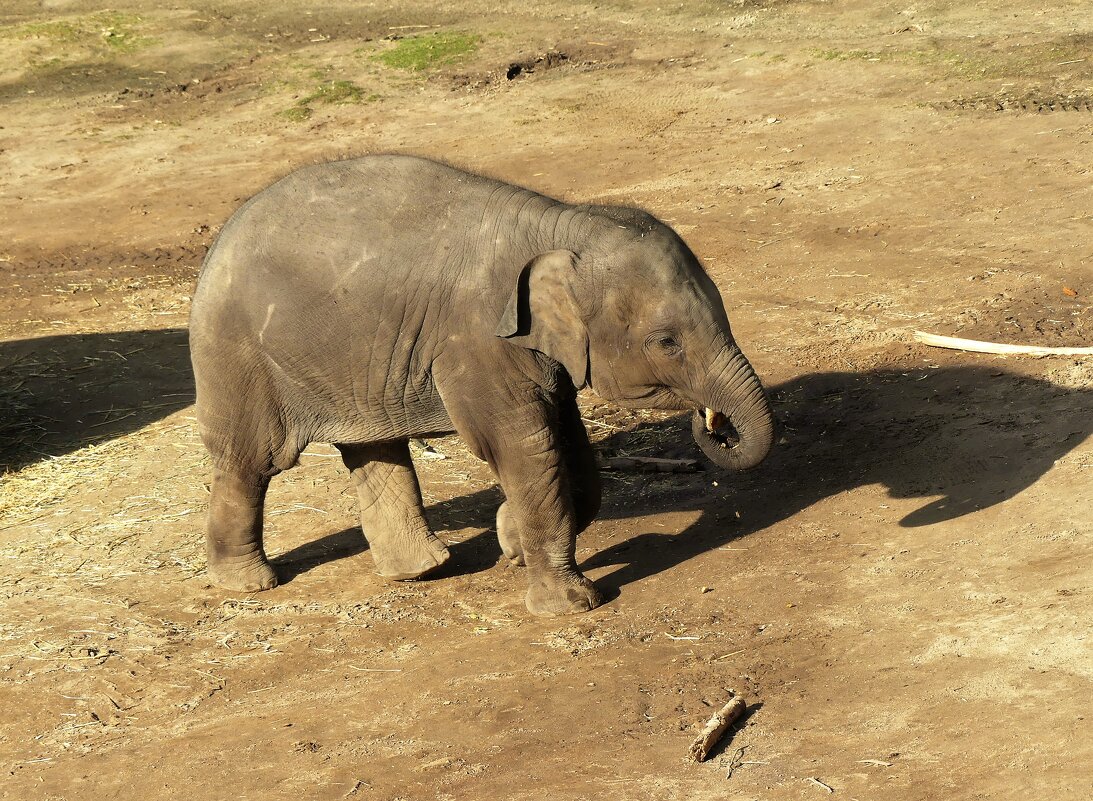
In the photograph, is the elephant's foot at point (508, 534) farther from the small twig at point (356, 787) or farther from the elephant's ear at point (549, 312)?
the small twig at point (356, 787)

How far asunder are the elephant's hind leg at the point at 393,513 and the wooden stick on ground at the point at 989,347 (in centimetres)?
381

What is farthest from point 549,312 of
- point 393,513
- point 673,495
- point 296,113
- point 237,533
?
point 296,113

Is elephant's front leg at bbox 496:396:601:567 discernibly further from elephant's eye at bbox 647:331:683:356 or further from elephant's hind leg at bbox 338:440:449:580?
elephant's eye at bbox 647:331:683:356

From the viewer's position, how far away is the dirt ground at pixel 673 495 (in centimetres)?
598

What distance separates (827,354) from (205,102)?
11013mm

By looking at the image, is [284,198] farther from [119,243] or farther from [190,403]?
[119,243]

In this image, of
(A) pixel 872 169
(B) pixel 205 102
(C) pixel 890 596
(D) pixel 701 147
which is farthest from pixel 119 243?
(C) pixel 890 596

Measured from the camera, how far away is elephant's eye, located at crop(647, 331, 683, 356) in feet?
22.1

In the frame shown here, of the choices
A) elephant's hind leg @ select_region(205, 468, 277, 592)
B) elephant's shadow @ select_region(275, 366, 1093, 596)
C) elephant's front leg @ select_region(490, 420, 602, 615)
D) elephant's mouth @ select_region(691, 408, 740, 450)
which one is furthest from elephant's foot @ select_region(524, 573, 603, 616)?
elephant's hind leg @ select_region(205, 468, 277, 592)

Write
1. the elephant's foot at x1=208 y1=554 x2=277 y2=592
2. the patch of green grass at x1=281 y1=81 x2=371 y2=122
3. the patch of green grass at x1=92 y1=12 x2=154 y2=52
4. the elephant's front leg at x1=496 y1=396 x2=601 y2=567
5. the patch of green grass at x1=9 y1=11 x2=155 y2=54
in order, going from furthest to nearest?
the patch of green grass at x1=9 y1=11 x2=155 y2=54, the patch of green grass at x1=92 y1=12 x2=154 y2=52, the patch of green grass at x1=281 y1=81 x2=371 y2=122, the elephant's foot at x1=208 y1=554 x2=277 y2=592, the elephant's front leg at x1=496 y1=396 x2=601 y2=567

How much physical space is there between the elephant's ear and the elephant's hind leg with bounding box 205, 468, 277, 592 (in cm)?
189

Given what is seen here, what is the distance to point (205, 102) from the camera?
18422 millimetres

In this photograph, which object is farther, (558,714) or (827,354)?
(827,354)

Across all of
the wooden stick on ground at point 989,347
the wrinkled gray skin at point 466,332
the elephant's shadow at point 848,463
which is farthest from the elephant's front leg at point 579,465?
the wooden stick on ground at point 989,347
